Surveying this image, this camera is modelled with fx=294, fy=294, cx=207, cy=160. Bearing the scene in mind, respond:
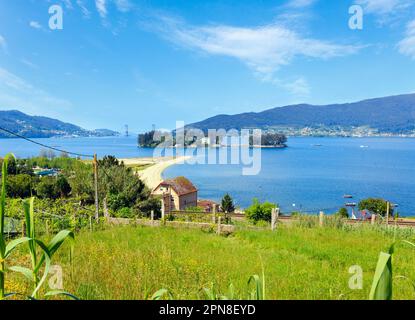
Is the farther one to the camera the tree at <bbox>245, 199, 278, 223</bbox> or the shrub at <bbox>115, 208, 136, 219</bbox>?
the tree at <bbox>245, 199, 278, 223</bbox>

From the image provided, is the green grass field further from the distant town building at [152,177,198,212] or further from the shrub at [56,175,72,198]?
the shrub at [56,175,72,198]

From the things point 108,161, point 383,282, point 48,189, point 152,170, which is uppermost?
point 383,282

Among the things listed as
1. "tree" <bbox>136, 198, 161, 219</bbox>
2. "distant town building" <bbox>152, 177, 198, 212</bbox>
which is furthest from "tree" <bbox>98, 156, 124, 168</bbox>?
"distant town building" <bbox>152, 177, 198, 212</bbox>

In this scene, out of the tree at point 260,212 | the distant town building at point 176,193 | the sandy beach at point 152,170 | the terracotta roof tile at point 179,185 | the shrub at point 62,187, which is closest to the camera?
the tree at point 260,212

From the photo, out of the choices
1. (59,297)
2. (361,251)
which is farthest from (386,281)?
(361,251)

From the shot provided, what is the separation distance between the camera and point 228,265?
5.57 m

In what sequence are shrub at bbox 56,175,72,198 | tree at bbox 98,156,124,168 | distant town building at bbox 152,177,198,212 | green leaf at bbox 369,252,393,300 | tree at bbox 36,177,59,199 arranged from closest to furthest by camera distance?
green leaf at bbox 369,252,393,300 < tree at bbox 98,156,124,168 < tree at bbox 36,177,59,199 < shrub at bbox 56,175,72,198 < distant town building at bbox 152,177,198,212

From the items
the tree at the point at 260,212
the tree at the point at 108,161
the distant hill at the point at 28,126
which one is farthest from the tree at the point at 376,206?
the distant hill at the point at 28,126

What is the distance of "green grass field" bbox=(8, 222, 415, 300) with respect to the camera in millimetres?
3592

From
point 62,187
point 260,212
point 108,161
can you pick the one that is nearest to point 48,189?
point 62,187

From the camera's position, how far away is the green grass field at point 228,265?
11.8 feet

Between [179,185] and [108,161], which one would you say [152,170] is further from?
[108,161]

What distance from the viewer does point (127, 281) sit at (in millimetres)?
3668

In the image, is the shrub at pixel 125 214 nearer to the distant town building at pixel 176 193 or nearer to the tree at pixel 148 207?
the tree at pixel 148 207
